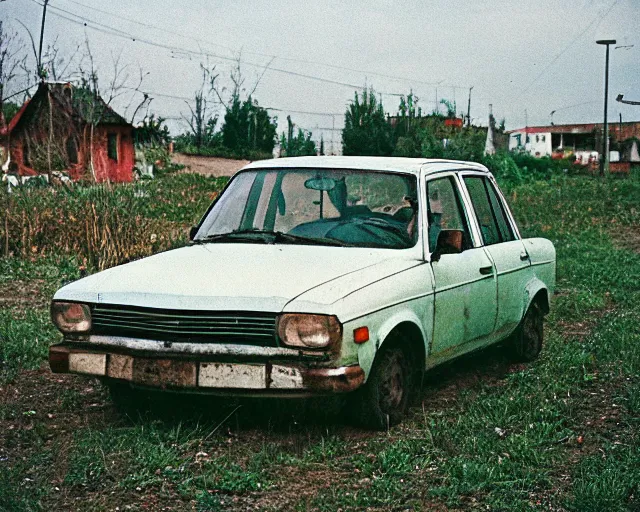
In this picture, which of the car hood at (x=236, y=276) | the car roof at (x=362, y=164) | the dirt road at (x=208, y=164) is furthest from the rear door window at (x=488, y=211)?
the dirt road at (x=208, y=164)

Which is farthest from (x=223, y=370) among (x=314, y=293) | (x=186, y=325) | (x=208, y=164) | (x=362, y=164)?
(x=208, y=164)

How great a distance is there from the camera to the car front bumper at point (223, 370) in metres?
5.35

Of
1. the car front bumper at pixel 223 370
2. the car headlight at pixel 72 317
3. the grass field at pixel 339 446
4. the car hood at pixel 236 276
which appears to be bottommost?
the grass field at pixel 339 446

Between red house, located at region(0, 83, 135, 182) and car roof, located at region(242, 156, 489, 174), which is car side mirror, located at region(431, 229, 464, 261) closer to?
car roof, located at region(242, 156, 489, 174)

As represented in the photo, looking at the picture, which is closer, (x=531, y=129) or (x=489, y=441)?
(x=489, y=441)

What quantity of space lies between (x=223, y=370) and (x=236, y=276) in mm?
571

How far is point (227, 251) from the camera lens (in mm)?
6406

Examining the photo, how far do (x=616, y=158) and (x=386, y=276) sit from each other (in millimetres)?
85607

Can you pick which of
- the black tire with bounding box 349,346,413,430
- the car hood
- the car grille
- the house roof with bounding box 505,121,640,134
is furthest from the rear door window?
the house roof with bounding box 505,121,640,134

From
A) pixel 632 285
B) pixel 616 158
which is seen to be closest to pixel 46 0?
pixel 632 285

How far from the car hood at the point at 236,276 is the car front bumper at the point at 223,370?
0.24m

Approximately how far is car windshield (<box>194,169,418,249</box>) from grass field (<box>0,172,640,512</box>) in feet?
3.66

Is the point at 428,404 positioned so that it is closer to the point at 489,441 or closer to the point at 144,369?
the point at 489,441

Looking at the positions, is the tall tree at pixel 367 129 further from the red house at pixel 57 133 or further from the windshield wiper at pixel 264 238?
the windshield wiper at pixel 264 238
